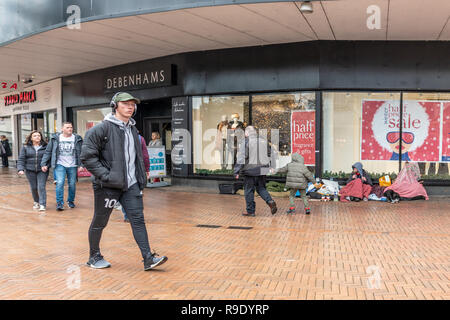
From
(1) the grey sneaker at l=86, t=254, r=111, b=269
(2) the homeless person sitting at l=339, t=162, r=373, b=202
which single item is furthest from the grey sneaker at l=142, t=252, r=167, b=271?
(2) the homeless person sitting at l=339, t=162, r=373, b=202

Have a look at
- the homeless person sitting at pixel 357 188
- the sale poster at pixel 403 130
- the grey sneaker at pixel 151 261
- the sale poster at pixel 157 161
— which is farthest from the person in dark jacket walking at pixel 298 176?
the sale poster at pixel 157 161

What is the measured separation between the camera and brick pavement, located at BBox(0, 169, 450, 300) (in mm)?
4020

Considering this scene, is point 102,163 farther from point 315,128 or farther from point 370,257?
point 315,128

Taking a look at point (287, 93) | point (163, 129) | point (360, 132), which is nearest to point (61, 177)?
point (287, 93)

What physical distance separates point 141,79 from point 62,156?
19.3 ft

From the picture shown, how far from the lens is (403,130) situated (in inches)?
447

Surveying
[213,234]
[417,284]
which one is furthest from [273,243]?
[417,284]

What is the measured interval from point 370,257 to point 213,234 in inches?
96.1

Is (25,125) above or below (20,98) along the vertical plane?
below

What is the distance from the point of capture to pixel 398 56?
10.9 metres

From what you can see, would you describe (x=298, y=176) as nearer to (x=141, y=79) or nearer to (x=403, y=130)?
(x=403, y=130)

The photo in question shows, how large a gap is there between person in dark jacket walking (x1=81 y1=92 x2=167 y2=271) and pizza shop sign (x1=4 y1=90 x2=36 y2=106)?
1795cm

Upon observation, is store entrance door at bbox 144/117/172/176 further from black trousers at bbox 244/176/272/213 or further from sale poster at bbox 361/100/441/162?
black trousers at bbox 244/176/272/213
